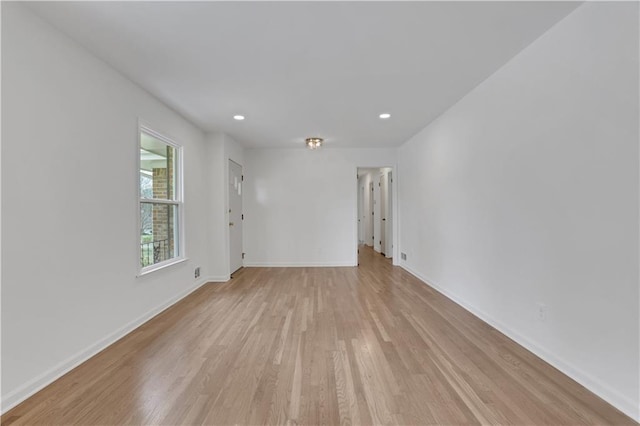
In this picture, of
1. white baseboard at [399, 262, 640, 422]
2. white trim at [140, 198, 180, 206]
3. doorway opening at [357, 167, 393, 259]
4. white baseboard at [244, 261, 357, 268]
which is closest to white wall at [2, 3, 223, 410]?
white trim at [140, 198, 180, 206]

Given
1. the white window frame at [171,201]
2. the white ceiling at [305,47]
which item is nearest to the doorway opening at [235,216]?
the white window frame at [171,201]

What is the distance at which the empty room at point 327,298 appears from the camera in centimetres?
168

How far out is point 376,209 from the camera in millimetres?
8367

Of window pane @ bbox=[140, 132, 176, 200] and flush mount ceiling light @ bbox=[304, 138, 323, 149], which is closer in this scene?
window pane @ bbox=[140, 132, 176, 200]

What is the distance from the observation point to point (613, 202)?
5.51ft

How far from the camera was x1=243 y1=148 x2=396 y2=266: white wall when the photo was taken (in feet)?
19.7

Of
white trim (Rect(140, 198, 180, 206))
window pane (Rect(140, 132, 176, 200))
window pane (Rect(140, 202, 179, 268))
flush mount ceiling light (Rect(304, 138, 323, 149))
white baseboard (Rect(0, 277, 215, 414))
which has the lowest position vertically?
white baseboard (Rect(0, 277, 215, 414))

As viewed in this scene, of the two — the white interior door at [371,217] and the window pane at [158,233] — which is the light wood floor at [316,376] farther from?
the white interior door at [371,217]

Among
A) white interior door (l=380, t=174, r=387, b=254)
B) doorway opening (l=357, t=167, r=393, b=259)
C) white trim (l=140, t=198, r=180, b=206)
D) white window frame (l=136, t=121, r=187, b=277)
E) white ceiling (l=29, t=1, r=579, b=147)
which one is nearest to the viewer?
white ceiling (l=29, t=1, r=579, b=147)

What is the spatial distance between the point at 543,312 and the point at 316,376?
1783 millimetres

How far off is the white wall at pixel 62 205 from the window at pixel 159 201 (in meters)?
0.26

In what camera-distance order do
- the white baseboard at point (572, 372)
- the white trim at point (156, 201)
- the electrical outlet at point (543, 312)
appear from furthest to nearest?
1. the white trim at point (156, 201)
2. the electrical outlet at point (543, 312)
3. the white baseboard at point (572, 372)

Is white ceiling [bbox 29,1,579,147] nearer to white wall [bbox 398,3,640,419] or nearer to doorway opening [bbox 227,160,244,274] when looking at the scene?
white wall [bbox 398,3,640,419]

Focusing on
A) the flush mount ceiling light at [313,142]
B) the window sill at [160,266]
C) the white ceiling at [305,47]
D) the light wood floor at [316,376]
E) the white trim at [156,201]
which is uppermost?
the white ceiling at [305,47]
